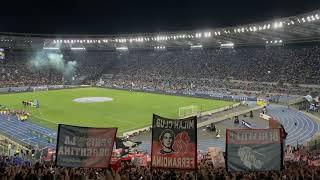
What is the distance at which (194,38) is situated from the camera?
82.3 m

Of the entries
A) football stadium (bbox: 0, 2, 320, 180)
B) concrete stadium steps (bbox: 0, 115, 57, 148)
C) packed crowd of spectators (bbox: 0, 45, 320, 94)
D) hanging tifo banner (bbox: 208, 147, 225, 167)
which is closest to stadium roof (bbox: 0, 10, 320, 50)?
football stadium (bbox: 0, 2, 320, 180)

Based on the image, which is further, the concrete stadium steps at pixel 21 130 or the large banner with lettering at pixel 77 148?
the concrete stadium steps at pixel 21 130

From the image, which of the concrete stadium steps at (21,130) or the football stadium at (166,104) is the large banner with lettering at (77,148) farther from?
the concrete stadium steps at (21,130)

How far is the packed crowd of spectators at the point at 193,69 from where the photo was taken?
241 ft

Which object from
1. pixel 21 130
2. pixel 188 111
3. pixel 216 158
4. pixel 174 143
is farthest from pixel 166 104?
pixel 174 143

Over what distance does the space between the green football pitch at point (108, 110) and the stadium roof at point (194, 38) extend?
613 inches

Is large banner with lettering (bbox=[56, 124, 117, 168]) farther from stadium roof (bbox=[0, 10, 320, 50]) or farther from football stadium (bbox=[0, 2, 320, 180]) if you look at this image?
stadium roof (bbox=[0, 10, 320, 50])

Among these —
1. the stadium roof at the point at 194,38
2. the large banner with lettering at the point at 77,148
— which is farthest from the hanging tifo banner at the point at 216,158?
the stadium roof at the point at 194,38

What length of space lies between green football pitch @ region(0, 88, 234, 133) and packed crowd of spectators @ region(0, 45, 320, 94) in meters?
19.0

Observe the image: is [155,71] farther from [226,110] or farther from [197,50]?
[226,110]

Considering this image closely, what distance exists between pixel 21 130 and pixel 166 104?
23594 millimetres

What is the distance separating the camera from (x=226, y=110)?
49812mm

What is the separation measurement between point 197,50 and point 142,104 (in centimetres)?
4736

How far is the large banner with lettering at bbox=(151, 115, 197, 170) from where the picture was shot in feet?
32.7
